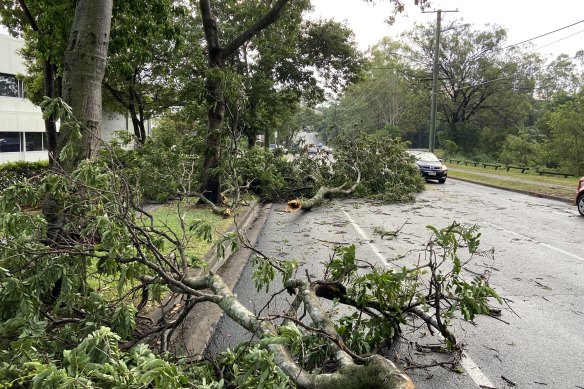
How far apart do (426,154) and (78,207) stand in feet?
74.5

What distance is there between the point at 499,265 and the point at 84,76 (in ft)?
21.7

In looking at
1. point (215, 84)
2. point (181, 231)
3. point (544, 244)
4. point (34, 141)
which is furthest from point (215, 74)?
point (34, 141)

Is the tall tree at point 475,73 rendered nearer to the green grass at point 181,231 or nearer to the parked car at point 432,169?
the parked car at point 432,169

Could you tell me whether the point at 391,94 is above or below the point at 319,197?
above

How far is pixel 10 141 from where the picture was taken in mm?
28375

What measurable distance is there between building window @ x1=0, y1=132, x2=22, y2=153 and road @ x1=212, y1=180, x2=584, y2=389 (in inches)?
893

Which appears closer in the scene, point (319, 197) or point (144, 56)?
point (144, 56)

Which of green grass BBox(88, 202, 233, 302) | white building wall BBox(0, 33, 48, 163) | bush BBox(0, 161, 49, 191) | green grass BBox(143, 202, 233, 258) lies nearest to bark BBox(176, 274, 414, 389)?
green grass BBox(88, 202, 233, 302)

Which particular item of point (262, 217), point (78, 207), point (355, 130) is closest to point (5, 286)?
point (78, 207)

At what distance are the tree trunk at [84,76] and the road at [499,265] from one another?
7.91 feet

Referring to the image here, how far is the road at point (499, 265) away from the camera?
12.6 ft

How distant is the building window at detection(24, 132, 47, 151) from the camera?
30180 mm

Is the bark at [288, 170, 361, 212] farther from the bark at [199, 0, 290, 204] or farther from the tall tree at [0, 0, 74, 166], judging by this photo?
the tall tree at [0, 0, 74, 166]

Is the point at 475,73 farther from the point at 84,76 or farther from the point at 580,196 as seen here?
the point at 84,76
